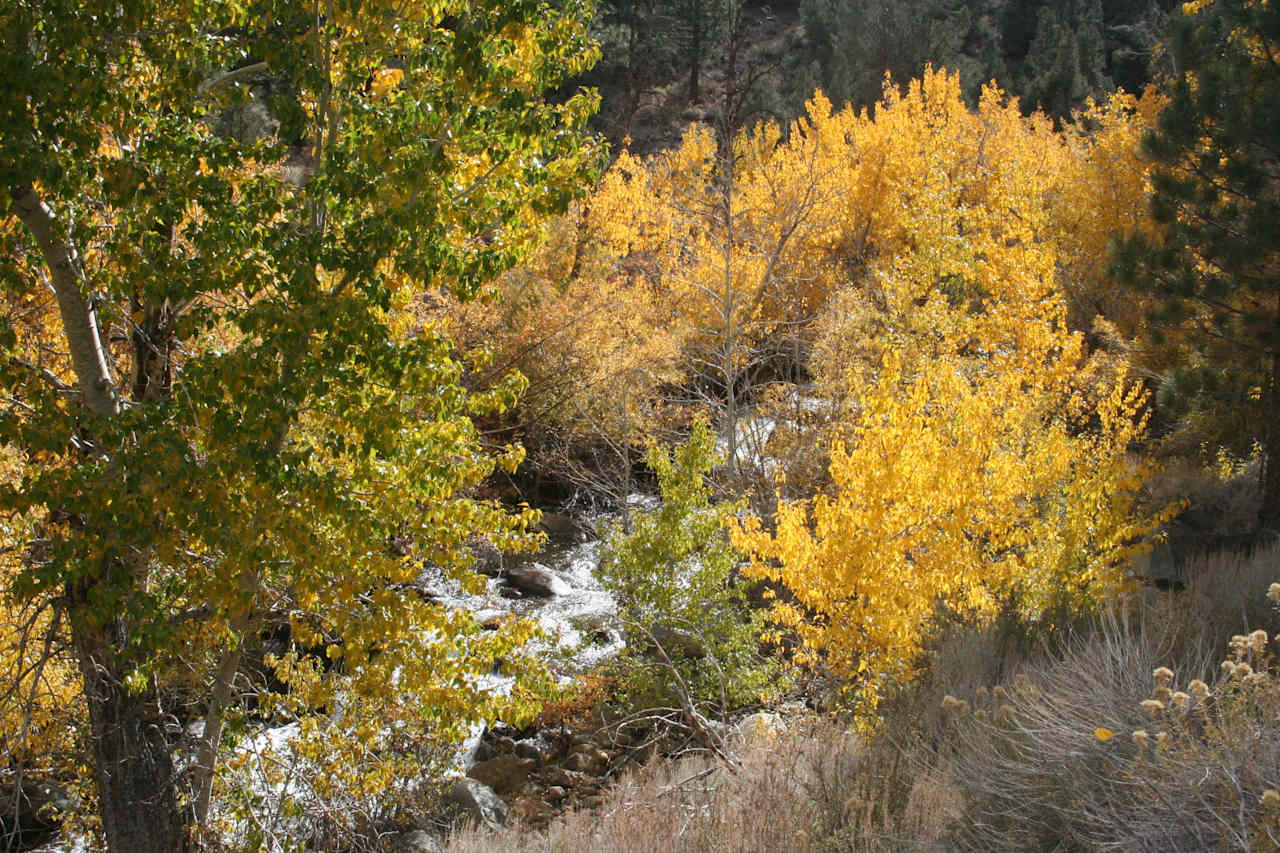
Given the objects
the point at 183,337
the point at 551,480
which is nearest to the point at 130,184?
the point at 183,337

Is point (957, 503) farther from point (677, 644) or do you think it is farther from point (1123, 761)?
point (677, 644)

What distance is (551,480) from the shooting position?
18609mm

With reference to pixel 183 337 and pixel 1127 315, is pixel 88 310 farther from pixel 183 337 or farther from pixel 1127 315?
pixel 1127 315

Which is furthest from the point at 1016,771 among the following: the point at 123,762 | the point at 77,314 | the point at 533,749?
the point at 533,749

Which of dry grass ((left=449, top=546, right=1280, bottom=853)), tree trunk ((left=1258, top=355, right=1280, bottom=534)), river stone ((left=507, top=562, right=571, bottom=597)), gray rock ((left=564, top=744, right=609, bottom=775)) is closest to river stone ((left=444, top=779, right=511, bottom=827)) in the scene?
gray rock ((left=564, top=744, right=609, bottom=775))

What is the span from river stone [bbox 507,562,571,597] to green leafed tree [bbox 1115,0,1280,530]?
8251mm

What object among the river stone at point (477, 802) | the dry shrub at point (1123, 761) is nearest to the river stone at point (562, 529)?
the river stone at point (477, 802)

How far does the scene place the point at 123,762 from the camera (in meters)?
5.49

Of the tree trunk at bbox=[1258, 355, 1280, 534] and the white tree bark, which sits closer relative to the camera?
the white tree bark

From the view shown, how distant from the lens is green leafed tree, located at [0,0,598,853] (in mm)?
4695

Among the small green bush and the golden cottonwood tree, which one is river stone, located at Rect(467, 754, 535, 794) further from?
the golden cottonwood tree

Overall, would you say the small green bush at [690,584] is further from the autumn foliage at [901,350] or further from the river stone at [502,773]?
the river stone at [502,773]

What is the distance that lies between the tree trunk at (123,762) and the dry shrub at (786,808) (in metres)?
1.75

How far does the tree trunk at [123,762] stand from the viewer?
17.8 ft
